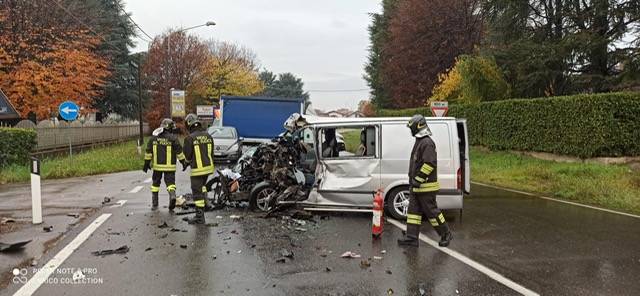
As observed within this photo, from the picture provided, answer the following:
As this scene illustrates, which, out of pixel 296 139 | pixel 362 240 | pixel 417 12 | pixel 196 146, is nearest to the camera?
pixel 362 240

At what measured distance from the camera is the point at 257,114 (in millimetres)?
20766

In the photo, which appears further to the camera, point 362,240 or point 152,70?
point 152,70

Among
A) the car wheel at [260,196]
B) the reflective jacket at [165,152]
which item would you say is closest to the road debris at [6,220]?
the reflective jacket at [165,152]

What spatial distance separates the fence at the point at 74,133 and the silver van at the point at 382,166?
1366 centimetres

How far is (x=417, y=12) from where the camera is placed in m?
37.1

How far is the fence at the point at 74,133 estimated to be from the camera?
26.0 m

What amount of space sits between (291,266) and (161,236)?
92.9 inches

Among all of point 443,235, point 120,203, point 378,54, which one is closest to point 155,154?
point 120,203

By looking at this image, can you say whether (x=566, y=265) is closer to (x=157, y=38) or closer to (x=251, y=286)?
(x=251, y=286)

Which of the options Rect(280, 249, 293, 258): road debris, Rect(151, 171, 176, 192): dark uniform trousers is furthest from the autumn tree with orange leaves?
Rect(280, 249, 293, 258): road debris

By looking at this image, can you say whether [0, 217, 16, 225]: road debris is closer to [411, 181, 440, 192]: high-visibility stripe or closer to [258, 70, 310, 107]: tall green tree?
[411, 181, 440, 192]: high-visibility stripe

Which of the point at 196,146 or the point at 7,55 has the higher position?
the point at 7,55

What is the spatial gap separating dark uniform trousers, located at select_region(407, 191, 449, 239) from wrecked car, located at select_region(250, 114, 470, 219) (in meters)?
1.53

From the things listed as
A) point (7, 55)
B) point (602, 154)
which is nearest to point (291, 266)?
point (602, 154)
